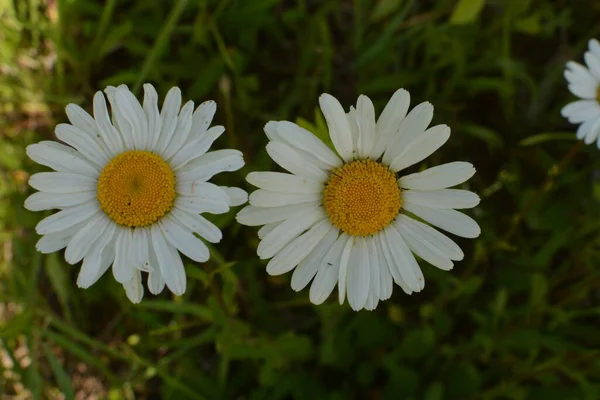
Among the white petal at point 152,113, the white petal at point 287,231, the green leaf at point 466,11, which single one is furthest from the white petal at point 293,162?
the green leaf at point 466,11

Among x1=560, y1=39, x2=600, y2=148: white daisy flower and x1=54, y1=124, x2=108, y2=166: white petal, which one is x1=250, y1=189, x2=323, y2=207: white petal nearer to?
x1=54, y1=124, x2=108, y2=166: white petal

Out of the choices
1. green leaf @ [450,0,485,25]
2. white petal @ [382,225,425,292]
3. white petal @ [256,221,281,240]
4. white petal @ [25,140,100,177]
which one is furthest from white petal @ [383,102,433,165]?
green leaf @ [450,0,485,25]

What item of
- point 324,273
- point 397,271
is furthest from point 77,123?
point 397,271

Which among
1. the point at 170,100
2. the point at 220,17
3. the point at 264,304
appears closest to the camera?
the point at 170,100

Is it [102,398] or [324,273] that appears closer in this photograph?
[324,273]

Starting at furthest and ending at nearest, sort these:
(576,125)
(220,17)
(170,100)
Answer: (576,125), (220,17), (170,100)

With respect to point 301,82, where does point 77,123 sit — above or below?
below

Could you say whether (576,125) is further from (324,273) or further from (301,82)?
(324,273)
